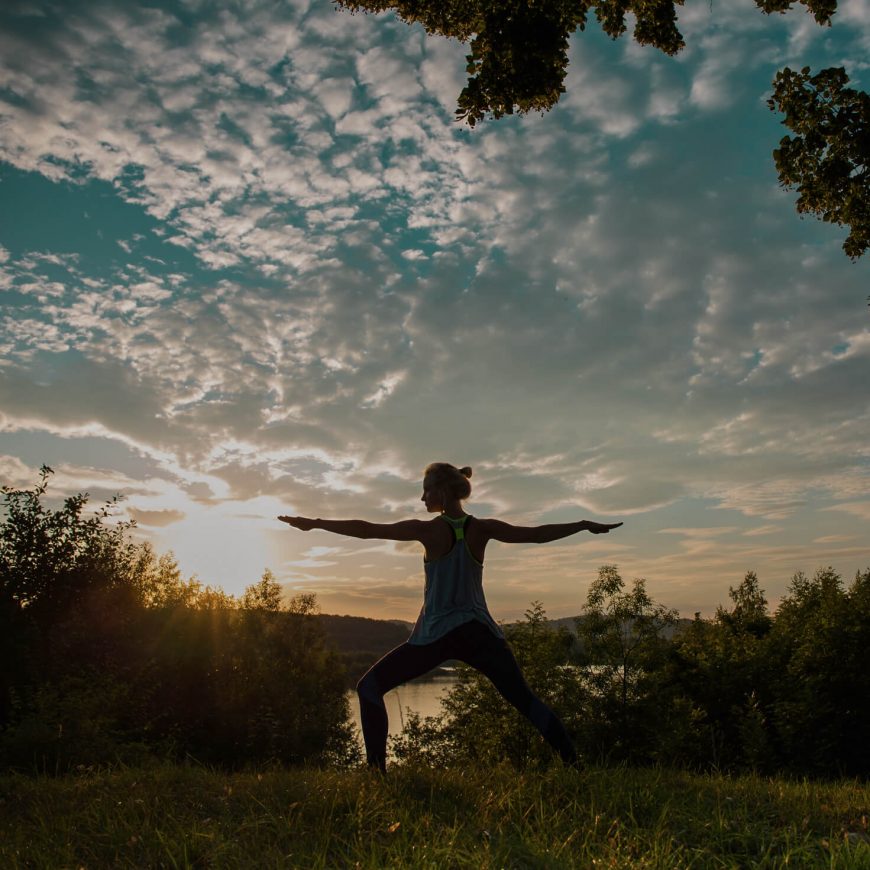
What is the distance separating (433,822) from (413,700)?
239 feet

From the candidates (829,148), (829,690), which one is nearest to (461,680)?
(829,690)

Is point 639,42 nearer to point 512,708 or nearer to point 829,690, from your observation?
point 512,708

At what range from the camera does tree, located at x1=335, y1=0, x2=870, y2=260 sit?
10820 millimetres

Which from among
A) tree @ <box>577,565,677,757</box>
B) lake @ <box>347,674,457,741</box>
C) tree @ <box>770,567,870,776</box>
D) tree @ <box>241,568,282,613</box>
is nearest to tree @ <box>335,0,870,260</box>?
lake @ <box>347,674,457,741</box>

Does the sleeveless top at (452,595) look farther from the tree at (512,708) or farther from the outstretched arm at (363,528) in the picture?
the tree at (512,708)

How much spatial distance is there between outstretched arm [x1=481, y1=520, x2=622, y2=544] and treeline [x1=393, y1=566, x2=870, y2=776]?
1397cm

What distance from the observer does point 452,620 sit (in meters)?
5.82

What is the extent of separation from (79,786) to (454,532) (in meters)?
3.61

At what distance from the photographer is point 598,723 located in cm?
2195

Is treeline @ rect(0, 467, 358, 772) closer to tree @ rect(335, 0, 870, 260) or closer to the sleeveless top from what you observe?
the sleeveless top

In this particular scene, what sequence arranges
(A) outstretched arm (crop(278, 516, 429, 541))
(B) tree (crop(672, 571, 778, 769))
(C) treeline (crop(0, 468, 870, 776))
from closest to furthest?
(A) outstretched arm (crop(278, 516, 429, 541)), (C) treeline (crop(0, 468, 870, 776)), (B) tree (crop(672, 571, 778, 769))

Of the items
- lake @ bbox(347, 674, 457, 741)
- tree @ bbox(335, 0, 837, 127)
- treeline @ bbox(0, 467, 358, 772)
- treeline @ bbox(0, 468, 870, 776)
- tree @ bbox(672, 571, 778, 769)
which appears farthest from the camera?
tree @ bbox(672, 571, 778, 769)

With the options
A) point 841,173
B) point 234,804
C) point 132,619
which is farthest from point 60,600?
point 841,173

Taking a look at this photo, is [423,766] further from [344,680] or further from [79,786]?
[344,680]
